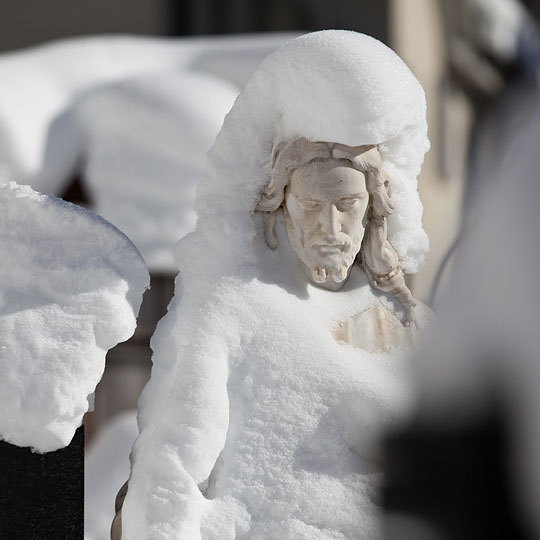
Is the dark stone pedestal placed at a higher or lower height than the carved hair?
lower

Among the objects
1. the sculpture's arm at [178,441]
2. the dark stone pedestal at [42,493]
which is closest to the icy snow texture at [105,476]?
the dark stone pedestal at [42,493]

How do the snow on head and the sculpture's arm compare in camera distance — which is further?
the snow on head

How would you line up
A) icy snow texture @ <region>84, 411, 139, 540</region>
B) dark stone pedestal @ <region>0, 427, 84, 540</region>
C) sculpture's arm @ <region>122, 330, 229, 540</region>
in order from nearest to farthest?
1. sculpture's arm @ <region>122, 330, 229, 540</region>
2. dark stone pedestal @ <region>0, 427, 84, 540</region>
3. icy snow texture @ <region>84, 411, 139, 540</region>

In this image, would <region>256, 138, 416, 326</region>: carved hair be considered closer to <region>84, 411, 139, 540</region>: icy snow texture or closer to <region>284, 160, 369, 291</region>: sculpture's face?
<region>284, 160, 369, 291</region>: sculpture's face

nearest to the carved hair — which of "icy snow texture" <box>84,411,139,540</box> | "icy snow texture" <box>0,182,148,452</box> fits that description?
"icy snow texture" <box>0,182,148,452</box>

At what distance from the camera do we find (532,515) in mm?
1106

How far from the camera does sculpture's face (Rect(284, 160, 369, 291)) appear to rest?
2.46 m

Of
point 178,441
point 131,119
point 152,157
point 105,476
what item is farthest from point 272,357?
point 131,119

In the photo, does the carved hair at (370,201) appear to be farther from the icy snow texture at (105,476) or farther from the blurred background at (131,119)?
the blurred background at (131,119)

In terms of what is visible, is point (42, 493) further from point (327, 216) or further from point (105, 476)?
point (105, 476)

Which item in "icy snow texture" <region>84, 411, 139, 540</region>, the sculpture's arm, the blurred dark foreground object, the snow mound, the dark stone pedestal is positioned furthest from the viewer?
the snow mound

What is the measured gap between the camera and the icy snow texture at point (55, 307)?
2.30 meters

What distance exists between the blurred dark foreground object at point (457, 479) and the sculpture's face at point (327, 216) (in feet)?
4.16

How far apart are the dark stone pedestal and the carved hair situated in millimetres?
574
